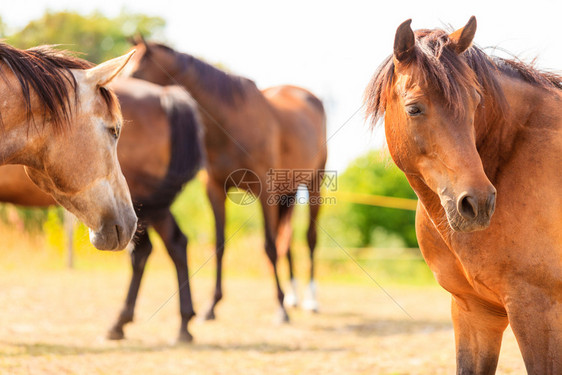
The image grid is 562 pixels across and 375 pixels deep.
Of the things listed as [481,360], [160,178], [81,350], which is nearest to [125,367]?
[81,350]

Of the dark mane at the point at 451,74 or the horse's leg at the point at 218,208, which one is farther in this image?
the horse's leg at the point at 218,208

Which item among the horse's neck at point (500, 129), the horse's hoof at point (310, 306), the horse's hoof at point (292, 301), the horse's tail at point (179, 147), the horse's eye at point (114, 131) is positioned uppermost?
the horse's neck at point (500, 129)

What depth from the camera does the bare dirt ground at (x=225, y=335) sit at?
3916 mm

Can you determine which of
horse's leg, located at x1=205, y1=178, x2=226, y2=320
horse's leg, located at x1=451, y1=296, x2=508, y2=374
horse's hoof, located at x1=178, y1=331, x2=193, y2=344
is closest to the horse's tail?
horse's hoof, located at x1=178, y1=331, x2=193, y2=344

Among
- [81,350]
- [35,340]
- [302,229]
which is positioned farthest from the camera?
[302,229]

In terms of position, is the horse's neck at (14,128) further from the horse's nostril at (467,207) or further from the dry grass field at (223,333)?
the dry grass field at (223,333)

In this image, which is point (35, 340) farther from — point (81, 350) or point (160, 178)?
point (160, 178)

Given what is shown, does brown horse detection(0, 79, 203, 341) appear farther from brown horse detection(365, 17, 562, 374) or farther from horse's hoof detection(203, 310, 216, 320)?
brown horse detection(365, 17, 562, 374)

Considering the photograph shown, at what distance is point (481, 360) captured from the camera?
97.3 inches

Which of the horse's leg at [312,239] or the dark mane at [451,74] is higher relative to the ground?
the dark mane at [451,74]

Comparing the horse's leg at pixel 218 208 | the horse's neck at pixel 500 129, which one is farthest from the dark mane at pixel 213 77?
the horse's neck at pixel 500 129

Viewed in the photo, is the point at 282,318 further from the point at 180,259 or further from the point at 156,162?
the point at 156,162

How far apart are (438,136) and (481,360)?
3.45 ft

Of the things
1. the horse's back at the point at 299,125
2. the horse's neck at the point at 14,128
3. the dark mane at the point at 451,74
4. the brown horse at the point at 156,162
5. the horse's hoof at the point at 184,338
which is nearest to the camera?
the dark mane at the point at 451,74
